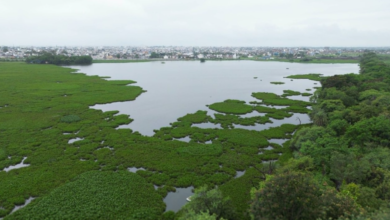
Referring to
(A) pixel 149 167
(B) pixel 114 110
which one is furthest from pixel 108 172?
(B) pixel 114 110

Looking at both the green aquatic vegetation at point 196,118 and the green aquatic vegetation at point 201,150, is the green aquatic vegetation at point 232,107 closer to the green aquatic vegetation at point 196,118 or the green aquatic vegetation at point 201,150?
the green aquatic vegetation at point 196,118

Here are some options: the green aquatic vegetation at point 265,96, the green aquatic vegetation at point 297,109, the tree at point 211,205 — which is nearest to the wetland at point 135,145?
the green aquatic vegetation at point 297,109

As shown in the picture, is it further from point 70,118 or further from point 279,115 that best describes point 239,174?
point 70,118

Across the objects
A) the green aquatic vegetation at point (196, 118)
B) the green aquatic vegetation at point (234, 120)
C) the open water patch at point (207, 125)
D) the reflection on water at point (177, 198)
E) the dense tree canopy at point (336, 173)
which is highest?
the dense tree canopy at point (336, 173)

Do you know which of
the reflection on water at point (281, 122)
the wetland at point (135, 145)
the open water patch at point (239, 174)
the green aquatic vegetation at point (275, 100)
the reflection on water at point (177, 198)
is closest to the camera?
the reflection on water at point (177, 198)

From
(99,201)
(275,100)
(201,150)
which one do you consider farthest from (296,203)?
(275,100)

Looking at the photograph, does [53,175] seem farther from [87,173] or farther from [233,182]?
[233,182]
